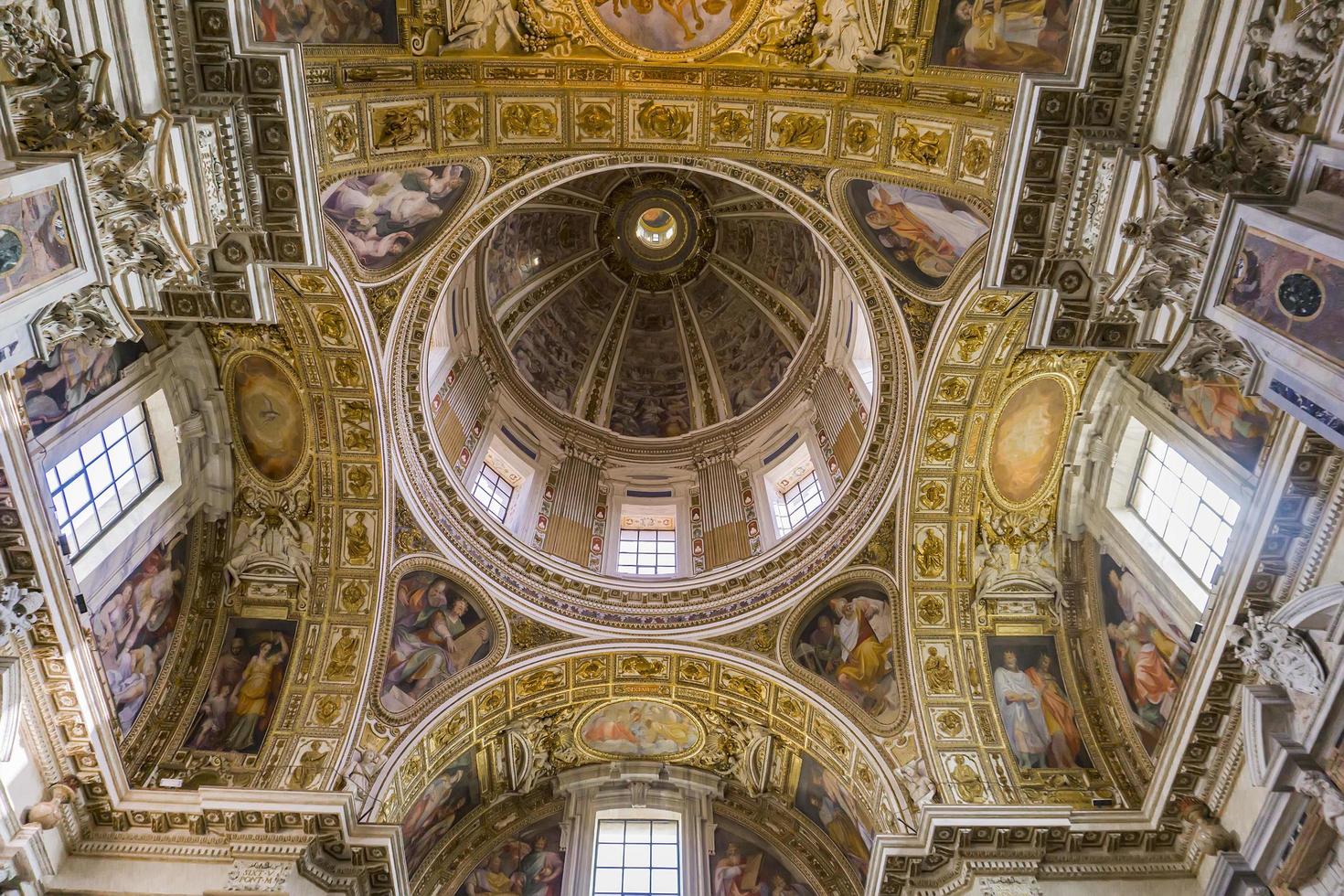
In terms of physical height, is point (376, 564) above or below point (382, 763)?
above

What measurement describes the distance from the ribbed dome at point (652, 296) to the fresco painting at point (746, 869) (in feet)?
31.4

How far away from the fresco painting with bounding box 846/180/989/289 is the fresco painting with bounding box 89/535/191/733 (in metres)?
12.3

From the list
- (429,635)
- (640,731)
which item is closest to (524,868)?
(640,731)

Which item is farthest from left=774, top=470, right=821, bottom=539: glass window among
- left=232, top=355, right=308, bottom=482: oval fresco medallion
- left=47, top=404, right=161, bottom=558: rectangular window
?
left=47, top=404, right=161, bottom=558: rectangular window

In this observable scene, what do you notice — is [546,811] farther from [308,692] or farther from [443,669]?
[308,692]

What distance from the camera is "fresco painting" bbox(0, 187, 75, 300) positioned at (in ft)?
25.0

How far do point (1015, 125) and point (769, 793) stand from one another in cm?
1275

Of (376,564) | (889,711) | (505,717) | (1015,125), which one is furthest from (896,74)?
(505,717)

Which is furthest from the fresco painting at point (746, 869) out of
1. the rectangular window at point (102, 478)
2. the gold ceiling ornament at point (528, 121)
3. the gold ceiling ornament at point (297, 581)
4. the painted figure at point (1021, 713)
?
the gold ceiling ornament at point (528, 121)

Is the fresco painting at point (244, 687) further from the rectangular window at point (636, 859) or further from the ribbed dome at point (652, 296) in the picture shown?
the ribbed dome at point (652, 296)

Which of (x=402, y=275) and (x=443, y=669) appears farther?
Result: (x=443, y=669)

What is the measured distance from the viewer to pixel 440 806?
16734 millimetres

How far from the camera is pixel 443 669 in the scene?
16453 mm

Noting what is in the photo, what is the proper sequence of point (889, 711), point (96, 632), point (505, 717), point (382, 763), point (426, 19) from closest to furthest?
point (426, 19) → point (96, 632) → point (382, 763) → point (889, 711) → point (505, 717)
